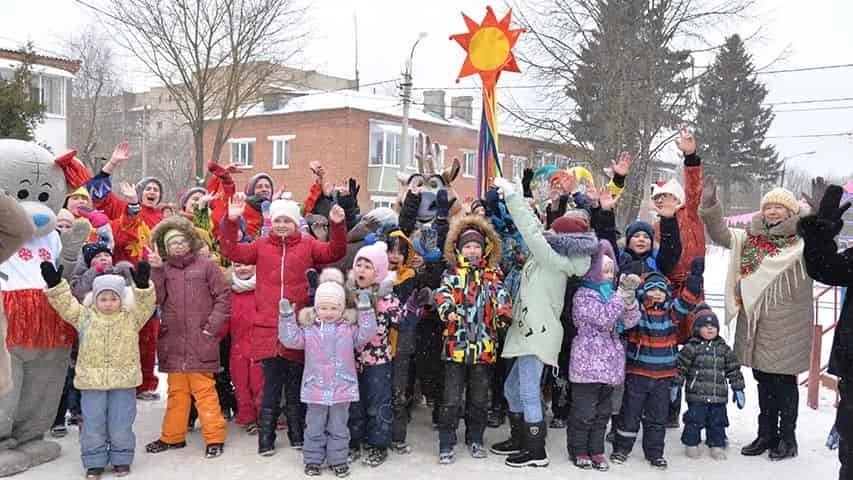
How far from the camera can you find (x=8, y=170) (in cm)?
471

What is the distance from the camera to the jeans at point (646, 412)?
4.93 metres

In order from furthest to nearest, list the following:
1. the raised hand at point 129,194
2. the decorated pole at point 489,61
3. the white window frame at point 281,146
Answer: the white window frame at point 281,146, the decorated pole at point 489,61, the raised hand at point 129,194

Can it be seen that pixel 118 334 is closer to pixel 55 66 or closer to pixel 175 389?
pixel 175 389

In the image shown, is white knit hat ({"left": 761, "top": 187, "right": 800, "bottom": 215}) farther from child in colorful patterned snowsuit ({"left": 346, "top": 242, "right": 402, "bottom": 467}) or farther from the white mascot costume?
the white mascot costume

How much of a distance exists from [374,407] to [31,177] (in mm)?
2872

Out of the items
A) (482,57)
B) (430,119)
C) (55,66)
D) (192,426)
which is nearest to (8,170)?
(192,426)

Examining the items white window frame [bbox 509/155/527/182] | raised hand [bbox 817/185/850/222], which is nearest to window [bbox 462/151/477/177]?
white window frame [bbox 509/155/527/182]

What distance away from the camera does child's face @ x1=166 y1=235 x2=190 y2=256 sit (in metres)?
4.91

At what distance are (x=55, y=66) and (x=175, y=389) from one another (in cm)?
2724

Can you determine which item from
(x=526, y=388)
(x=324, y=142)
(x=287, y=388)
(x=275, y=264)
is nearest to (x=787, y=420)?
(x=526, y=388)

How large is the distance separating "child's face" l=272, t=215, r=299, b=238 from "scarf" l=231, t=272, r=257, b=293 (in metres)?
0.50

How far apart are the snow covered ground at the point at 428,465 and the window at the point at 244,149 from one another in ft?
96.8

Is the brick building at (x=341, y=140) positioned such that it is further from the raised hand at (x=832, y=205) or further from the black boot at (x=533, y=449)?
the raised hand at (x=832, y=205)

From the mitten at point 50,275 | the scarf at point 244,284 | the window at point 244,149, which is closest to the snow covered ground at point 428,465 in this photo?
the scarf at point 244,284
